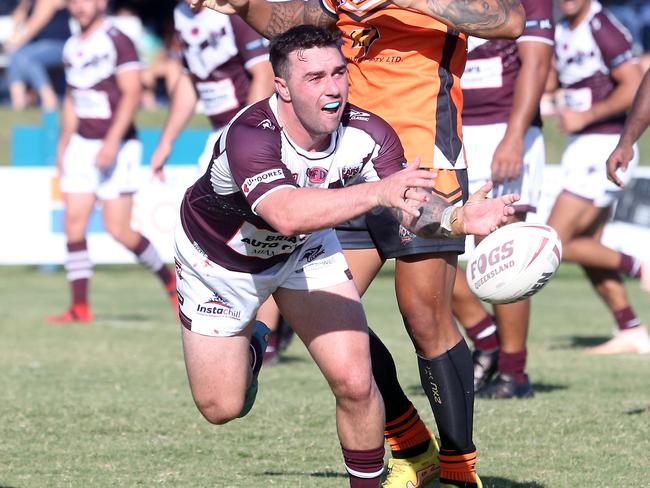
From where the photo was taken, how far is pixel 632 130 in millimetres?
6102

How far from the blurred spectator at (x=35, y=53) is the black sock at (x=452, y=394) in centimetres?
1504

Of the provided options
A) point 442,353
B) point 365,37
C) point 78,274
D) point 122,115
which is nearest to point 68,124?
point 122,115

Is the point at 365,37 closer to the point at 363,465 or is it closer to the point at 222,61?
the point at 363,465

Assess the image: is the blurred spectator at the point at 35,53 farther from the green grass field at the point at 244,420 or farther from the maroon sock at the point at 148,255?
the green grass field at the point at 244,420

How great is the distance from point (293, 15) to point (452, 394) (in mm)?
1683

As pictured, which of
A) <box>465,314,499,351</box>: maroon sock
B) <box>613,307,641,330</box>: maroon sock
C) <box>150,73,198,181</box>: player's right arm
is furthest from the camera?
<box>150,73,198,181</box>: player's right arm

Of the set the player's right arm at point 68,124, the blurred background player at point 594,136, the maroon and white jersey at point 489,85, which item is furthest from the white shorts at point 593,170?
the player's right arm at point 68,124

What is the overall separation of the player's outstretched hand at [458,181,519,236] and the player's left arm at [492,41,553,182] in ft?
7.83

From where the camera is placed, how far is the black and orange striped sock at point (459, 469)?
4984mm

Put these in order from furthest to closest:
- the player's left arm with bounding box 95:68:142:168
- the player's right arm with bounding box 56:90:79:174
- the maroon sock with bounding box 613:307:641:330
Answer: the player's right arm with bounding box 56:90:79:174 → the player's left arm with bounding box 95:68:142:168 → the maroon sock with bounding box 613:307:641:330

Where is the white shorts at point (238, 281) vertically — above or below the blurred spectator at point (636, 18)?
above

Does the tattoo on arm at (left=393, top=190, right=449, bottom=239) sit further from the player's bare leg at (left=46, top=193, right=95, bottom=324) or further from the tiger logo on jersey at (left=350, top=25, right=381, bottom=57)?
the player's bare leg at (left=46, top=193, right=95, bottom=324)

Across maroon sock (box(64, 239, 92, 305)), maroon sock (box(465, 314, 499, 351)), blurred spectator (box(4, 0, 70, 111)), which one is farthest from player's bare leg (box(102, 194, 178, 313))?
blurred spectator (box(4, 0, 70, 111))

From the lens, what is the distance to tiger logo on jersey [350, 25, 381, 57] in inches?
205
